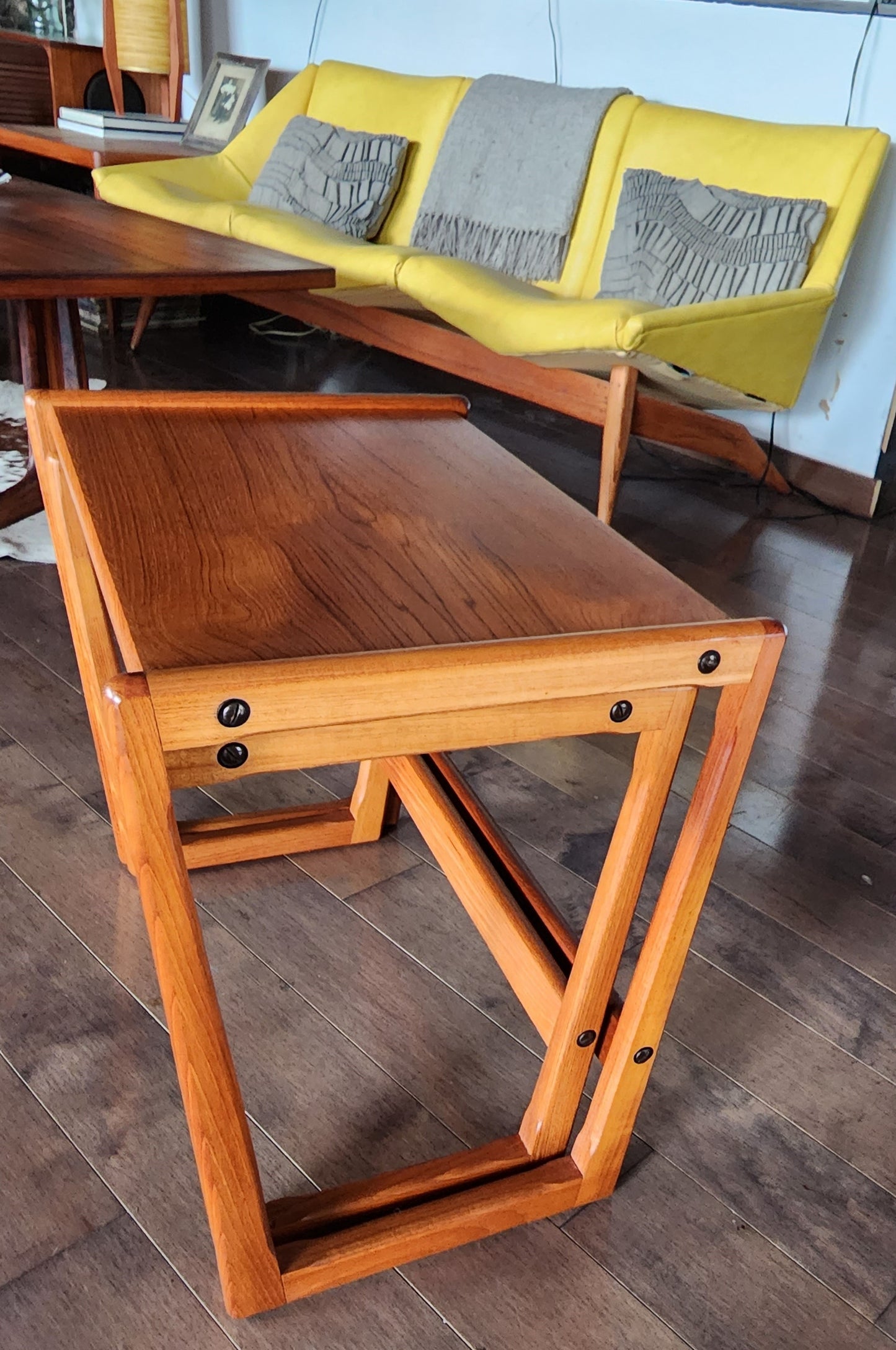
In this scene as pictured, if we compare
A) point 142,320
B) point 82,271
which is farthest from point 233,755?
point 142,320

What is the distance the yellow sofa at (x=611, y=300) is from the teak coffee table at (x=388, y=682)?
1179 mm

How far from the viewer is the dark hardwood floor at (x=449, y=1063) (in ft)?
2.92

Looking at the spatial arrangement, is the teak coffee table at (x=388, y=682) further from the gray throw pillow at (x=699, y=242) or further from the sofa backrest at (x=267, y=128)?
the sofa backrest at (x=267, y=128)

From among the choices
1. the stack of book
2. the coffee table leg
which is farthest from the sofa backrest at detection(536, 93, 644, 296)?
the stack of book

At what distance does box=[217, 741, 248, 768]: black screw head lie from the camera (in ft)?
2.17

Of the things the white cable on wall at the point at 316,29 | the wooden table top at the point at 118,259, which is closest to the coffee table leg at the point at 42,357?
the wooden table top at the point at 118,259

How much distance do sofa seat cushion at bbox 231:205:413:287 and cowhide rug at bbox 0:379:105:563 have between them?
1.84ft

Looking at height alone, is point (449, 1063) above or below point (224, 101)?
below

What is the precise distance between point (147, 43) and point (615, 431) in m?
2.72

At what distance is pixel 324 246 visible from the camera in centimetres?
273

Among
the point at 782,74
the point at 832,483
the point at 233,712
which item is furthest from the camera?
the point at 832,483

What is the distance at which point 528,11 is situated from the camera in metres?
3.16

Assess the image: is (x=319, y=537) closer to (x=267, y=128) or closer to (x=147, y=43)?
(x=267, y=128)

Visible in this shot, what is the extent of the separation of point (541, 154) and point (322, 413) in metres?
2.07
